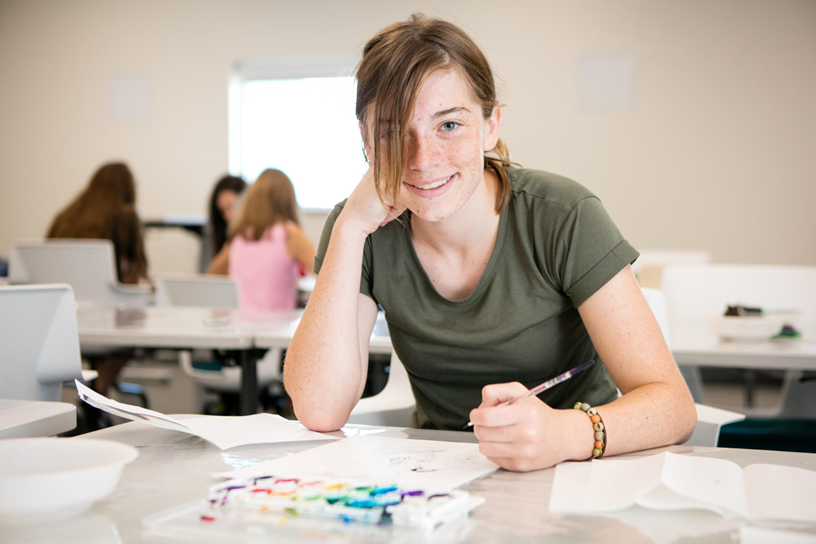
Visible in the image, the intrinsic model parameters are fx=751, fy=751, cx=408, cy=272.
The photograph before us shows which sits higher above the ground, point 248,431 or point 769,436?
point 248,431

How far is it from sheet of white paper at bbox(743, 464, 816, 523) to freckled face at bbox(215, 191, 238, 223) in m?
4.05

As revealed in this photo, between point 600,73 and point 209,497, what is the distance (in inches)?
205

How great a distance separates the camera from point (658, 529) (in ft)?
2.09

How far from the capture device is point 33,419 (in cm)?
97

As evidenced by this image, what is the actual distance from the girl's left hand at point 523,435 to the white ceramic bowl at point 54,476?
1.19 ft

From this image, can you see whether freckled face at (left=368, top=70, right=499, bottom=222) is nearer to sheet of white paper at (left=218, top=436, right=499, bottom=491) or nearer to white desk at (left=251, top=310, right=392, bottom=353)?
sheet of white paper at (left=218, top=436, right=499, bottom=491)

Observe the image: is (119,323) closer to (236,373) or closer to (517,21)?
(236,373)

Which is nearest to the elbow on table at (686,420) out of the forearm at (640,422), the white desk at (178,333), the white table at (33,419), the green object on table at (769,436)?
the forearm at (640,422)

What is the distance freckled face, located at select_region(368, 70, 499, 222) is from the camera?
110 cm

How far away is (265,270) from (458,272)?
2.20 meters

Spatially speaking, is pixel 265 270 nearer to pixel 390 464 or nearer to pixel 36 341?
pixel 36 341

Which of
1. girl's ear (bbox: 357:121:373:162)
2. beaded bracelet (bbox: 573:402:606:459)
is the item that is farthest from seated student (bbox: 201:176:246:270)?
beaded bracelet (bbox: 573:402:606:459)

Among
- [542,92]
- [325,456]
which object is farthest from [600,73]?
[325,456]

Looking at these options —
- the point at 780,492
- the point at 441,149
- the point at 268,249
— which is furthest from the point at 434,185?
the point at 268,249
